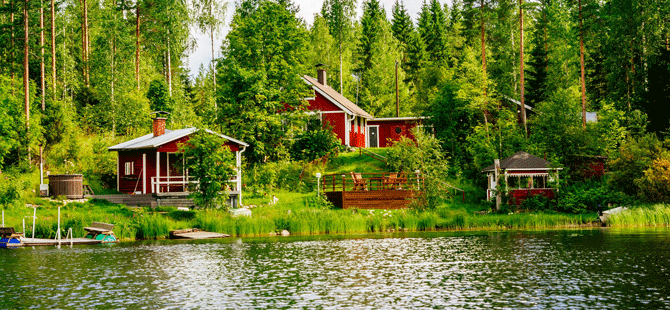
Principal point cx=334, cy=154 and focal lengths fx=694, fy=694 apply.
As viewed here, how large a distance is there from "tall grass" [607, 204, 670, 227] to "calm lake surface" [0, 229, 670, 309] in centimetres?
561

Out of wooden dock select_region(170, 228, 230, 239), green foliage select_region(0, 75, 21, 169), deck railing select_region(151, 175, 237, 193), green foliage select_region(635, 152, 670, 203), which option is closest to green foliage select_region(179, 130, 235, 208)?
wooden dock select_region(170, 228, 230, 239)

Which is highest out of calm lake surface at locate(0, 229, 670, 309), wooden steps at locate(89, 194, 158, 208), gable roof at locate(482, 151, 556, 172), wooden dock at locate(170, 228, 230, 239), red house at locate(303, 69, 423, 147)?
red house at locate(303, 69, 423, 147)

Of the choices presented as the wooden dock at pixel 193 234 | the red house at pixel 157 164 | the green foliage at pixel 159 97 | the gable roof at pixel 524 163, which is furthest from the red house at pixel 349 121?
the wooden dock at pixel 193 234

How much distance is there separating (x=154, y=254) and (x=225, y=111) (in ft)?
78.2

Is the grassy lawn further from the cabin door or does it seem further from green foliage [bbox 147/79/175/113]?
green foliage [bbox 147/79/175/113]

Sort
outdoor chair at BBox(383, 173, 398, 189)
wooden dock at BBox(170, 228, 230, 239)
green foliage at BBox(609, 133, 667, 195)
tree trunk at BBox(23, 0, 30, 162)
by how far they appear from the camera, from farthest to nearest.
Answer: tree trunk at BBox(23, 0, 30, 162) < outdoor chair at BBox(383, 173, 398, 189) < green foliage at BBox(609, 133, 667, 195) < wooden dock at BBox(170, 228, 230, 239)

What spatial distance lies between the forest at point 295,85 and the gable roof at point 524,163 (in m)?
0.93

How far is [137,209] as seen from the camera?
3578 cm

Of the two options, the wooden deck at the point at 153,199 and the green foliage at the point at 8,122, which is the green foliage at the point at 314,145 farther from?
the green foliage at the point at 8,122

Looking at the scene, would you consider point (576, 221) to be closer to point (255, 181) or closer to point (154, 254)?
point (255, 181)

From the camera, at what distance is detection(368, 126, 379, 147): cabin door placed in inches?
2510

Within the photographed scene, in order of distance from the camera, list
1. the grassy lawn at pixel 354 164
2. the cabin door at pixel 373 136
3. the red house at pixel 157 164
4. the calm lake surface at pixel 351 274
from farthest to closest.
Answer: the cabin door at pixel 373 136, the grassy lawn at pixel 354 164, the red house at pixel 157 164, the calm lake surface at pixel 351 274

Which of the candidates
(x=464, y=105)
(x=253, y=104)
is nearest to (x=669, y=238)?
(x=464, y=105)

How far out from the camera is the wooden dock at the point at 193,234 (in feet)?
107
